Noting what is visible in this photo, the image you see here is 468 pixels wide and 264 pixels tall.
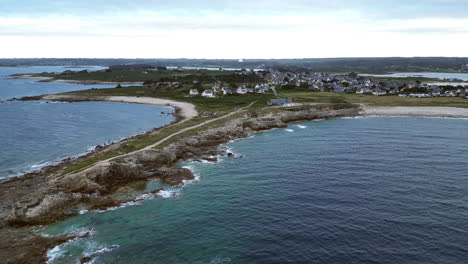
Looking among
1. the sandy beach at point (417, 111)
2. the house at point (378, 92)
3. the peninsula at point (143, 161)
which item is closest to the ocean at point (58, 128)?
the peninsula at point (143, 161)

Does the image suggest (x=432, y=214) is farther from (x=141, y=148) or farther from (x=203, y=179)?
(x=141, y=148)

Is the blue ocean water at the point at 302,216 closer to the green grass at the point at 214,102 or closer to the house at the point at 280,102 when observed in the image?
the green grass at the point at 214,102

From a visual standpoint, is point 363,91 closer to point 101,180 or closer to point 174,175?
point 174,175

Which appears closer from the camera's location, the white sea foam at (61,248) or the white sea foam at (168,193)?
the white sea foam at (61,248)

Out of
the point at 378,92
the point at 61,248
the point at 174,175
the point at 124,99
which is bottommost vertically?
the point at 61,248

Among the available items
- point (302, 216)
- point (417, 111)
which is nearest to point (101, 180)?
point (302, 216)
